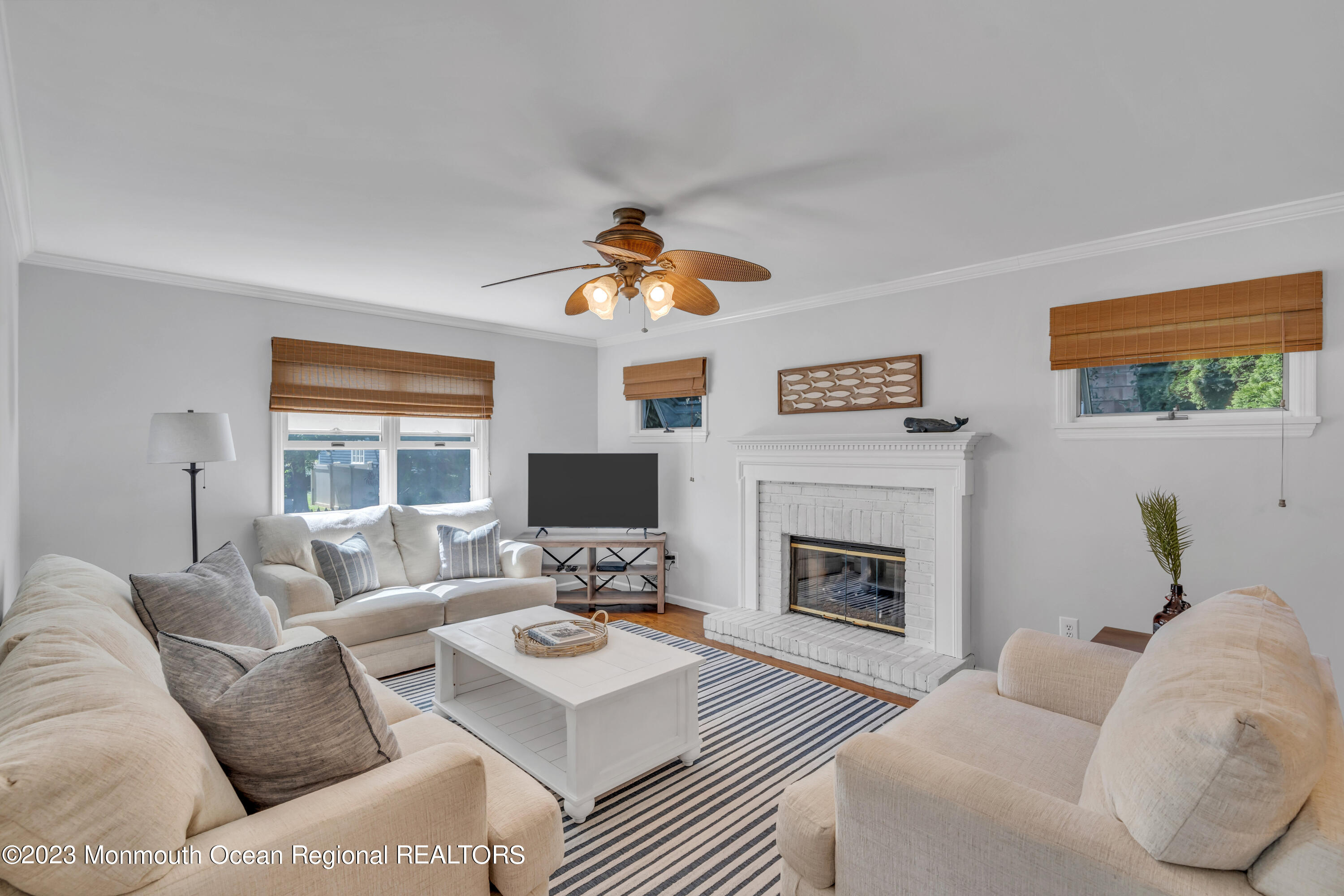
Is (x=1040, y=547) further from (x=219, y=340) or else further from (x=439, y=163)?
(x=219, y=340)

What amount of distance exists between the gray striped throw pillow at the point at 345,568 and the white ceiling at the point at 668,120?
184 cm

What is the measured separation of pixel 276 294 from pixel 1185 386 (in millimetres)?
5329

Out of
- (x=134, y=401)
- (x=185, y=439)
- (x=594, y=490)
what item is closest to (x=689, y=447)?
(x=594, y=490)

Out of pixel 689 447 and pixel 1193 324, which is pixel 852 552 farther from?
pixel 1193 324

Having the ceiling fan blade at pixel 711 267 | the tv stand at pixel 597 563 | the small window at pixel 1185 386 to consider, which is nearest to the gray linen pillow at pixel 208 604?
the ceiling fan blade at pixel 711 267

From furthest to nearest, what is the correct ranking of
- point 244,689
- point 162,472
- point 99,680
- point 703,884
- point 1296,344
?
1. point 162,472
2. point 1296,344
3. point 703,884
4. point 244,689
5. point 99,680

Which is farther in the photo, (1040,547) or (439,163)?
(1040,547)

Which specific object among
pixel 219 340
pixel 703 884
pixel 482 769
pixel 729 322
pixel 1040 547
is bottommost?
pixel 703 884

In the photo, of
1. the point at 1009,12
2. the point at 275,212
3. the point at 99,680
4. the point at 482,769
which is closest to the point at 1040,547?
the point at 1009,12

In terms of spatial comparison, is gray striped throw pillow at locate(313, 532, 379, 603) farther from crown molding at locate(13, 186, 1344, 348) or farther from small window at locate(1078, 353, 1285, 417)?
small window at locate(1078, 353, 1285, 417)

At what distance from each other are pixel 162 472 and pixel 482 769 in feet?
11.8

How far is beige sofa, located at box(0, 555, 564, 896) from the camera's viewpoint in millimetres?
925

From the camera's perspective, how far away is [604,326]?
538 centimetres

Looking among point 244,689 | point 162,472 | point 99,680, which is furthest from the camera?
point 162,472
